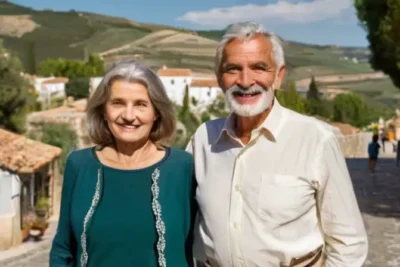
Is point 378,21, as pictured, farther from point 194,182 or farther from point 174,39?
point 174,39

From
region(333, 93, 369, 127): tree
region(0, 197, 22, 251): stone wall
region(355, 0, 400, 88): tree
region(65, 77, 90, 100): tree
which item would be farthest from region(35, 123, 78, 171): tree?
region(333, 93, 369, 127): tree

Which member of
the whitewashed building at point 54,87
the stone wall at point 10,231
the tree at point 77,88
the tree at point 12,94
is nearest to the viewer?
the stone wall at point 10,231

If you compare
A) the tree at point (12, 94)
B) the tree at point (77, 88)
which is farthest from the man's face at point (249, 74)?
the tree at point (77, 88)

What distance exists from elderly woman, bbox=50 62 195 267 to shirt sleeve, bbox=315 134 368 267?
0.50 m

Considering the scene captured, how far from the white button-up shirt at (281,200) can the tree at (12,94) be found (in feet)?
79.6

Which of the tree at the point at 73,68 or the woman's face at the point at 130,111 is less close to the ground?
the woman's face at the point at 130,111

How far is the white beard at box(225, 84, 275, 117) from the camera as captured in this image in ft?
8.75

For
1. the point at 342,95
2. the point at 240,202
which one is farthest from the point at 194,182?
the point at 342,95

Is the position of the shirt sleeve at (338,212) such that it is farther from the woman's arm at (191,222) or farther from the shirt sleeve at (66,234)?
the shirt sleeve at (66,234)

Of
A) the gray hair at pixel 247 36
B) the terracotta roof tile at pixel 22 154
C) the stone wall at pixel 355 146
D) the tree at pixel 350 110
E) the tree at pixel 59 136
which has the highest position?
the gray hair at pixel 247 36

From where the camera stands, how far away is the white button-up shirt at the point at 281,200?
102 inches

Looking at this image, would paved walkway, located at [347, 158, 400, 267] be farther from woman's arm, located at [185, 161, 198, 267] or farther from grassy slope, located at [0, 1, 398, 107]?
grassy slope, located at [0, 1, 398, 107]

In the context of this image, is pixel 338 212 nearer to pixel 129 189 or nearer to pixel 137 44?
pixel 129 189

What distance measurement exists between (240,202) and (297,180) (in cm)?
22
